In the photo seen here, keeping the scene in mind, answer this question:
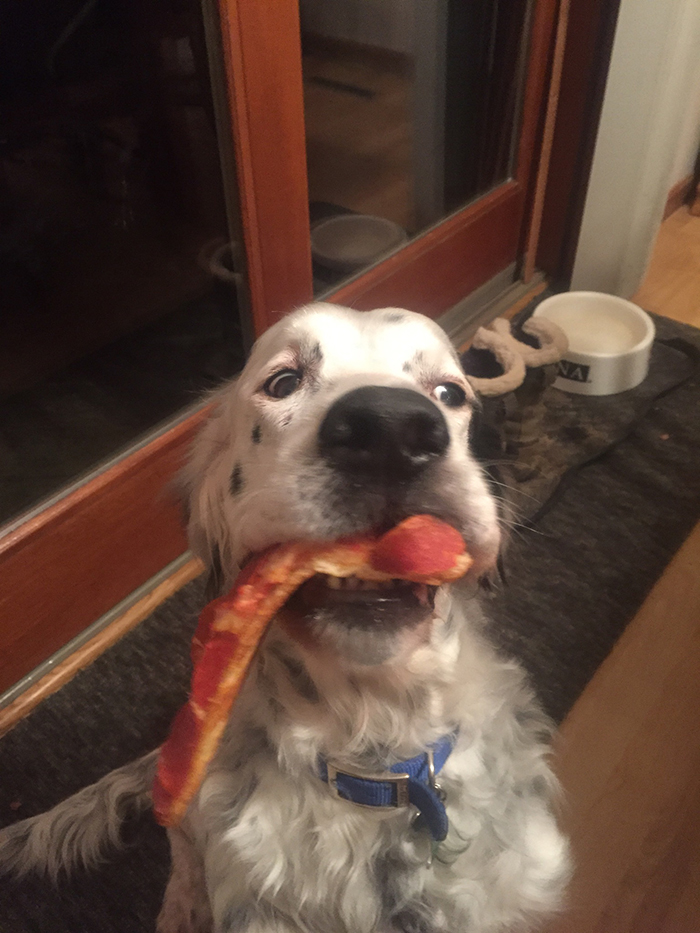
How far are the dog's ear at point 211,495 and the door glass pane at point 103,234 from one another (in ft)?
2.31

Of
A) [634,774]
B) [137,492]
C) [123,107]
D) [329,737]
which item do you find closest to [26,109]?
[123,107]

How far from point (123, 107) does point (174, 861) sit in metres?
1.69

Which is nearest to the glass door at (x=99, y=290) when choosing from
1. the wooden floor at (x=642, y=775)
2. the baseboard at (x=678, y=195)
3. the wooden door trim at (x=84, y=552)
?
the wooden door trim at (x=84, y=552)

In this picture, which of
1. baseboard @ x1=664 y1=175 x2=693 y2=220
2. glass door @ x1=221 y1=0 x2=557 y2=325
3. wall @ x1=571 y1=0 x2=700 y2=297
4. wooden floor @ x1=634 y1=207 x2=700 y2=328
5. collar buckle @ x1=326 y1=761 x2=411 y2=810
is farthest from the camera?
baseboard @ x1=664 y1=175 x2=693 y2=220

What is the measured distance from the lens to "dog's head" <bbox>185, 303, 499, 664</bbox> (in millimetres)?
821

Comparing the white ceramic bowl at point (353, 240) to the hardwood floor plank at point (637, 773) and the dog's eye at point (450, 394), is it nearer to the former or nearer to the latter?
the dog's eye at point (450, 394)

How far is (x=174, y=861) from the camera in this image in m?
1.31

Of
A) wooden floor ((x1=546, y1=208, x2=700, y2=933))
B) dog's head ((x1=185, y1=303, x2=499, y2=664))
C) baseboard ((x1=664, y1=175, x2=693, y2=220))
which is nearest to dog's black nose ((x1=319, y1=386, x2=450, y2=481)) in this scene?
dog's head ((x1=185, y1=303, x2=499, y2=664))

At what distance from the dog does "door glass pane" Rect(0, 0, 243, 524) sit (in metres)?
0.85

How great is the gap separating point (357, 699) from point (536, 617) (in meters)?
1.04

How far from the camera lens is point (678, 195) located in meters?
3.65

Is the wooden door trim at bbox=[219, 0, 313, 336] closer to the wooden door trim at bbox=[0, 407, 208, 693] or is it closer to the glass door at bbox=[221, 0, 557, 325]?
the glass door at bbox=[221, 0, 557, 325]

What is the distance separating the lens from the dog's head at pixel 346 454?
0.82 meters

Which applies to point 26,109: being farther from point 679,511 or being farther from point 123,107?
point 679,511
